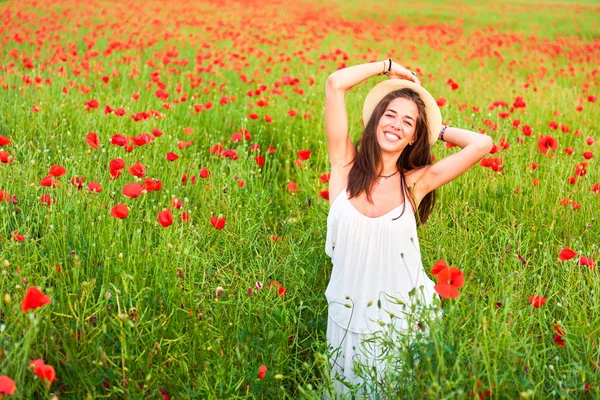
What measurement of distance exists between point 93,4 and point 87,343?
13.6 metres

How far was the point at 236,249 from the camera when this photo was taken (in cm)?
327

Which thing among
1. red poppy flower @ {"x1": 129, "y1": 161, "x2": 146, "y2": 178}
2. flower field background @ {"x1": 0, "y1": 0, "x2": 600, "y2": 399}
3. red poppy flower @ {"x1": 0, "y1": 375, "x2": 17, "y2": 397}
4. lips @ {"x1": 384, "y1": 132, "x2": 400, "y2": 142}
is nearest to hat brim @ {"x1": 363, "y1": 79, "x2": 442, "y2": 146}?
lips @ {"x1": 384, "y1": 132, "x2": 400, "y2": 142}

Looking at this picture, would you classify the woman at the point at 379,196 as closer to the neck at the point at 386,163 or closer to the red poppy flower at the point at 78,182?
the neck at the point at 386,163

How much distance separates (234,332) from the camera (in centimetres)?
260

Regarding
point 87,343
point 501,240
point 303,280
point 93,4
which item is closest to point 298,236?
point 303,280

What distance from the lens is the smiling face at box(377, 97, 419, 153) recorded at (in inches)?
107

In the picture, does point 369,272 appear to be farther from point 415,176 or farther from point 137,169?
point 137,169

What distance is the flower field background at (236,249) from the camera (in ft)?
6.68

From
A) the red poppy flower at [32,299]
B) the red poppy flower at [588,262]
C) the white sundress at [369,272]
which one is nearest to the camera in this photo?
the red poppy flower at [32,299]

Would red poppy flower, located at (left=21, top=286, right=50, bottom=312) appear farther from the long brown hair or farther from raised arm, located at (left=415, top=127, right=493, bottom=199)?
raised arm, located at (left=415, top=127, right=493, bottom=199)

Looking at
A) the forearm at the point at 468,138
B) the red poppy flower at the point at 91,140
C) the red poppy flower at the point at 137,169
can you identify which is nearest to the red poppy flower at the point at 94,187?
the red poppy flower at the point at 137,169

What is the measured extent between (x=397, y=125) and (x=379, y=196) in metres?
0.35

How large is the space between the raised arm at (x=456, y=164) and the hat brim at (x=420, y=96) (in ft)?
0.46

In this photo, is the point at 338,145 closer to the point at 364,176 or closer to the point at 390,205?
the point at 364,176
